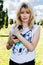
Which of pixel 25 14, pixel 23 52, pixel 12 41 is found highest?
pixel 25 14

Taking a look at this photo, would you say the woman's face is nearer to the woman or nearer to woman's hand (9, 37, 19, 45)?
the woman

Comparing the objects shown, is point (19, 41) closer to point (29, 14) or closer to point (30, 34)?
point (30, 34)

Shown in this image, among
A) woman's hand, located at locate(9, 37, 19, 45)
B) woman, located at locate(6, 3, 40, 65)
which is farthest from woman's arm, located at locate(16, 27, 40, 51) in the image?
woman's hand, located at locate(9, 37, 19, 45)

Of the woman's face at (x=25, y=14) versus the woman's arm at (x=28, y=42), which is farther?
the woman's face at (x=25, y=14)

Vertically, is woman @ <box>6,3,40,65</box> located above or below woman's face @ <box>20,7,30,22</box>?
below

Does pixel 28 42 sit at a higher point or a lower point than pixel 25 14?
lower

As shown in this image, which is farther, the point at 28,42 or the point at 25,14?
the point at 25,14

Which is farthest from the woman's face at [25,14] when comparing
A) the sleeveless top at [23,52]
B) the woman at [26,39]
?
the sleeveless top at [23,52]

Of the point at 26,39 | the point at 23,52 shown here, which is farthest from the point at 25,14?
the point at 23,52

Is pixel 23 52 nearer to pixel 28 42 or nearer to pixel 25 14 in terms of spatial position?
pixel 28 42

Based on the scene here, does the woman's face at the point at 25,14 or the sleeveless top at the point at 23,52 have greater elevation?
the woman's face at the point at 25,14

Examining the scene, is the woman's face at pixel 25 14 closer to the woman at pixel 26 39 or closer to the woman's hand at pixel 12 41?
the woman at pixel 26 39

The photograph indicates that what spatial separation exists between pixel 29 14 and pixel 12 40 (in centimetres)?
33

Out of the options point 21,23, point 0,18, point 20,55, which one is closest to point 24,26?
point 21,23
